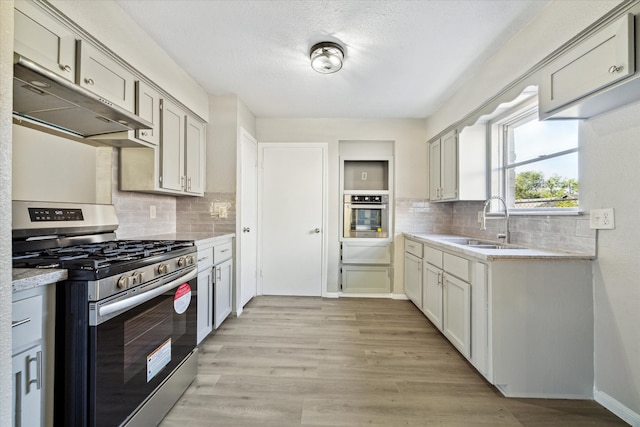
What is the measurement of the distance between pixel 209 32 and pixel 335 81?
117cm

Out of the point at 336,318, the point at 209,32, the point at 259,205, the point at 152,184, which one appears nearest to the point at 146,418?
the point at 152,184

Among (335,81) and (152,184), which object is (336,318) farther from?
(335,81)

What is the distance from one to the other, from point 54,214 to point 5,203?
112cm

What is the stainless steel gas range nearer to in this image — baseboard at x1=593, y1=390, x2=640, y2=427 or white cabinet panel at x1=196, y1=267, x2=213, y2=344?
white cabinet panel at x1=196, y1=267, x2=213, y2=344

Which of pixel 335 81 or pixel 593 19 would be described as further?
pixel 335 81

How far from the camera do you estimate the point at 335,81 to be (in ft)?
9.09

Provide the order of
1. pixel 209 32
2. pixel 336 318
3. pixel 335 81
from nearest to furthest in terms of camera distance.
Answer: pixel 209 32
pixel 335 81
pixel 336 318

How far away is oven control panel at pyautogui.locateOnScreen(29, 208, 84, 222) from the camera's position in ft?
5.13

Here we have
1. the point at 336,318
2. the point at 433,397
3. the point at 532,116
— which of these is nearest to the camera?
the point at 433,397

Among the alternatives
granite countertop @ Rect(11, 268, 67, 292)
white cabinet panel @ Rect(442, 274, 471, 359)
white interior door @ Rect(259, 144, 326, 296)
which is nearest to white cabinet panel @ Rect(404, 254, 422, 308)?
white cabinet panel @ Rect(442, 274, 471, 359)

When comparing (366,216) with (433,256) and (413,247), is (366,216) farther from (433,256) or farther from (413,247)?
(433,256)

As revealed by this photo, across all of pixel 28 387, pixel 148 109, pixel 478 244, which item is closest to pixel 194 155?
pixel 148 109

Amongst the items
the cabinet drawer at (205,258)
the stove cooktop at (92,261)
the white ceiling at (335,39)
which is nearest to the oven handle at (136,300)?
the stove cooktop at (92,261)

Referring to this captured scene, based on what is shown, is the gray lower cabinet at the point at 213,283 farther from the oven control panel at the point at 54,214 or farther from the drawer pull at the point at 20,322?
the drawer pull at the point at 20,322
